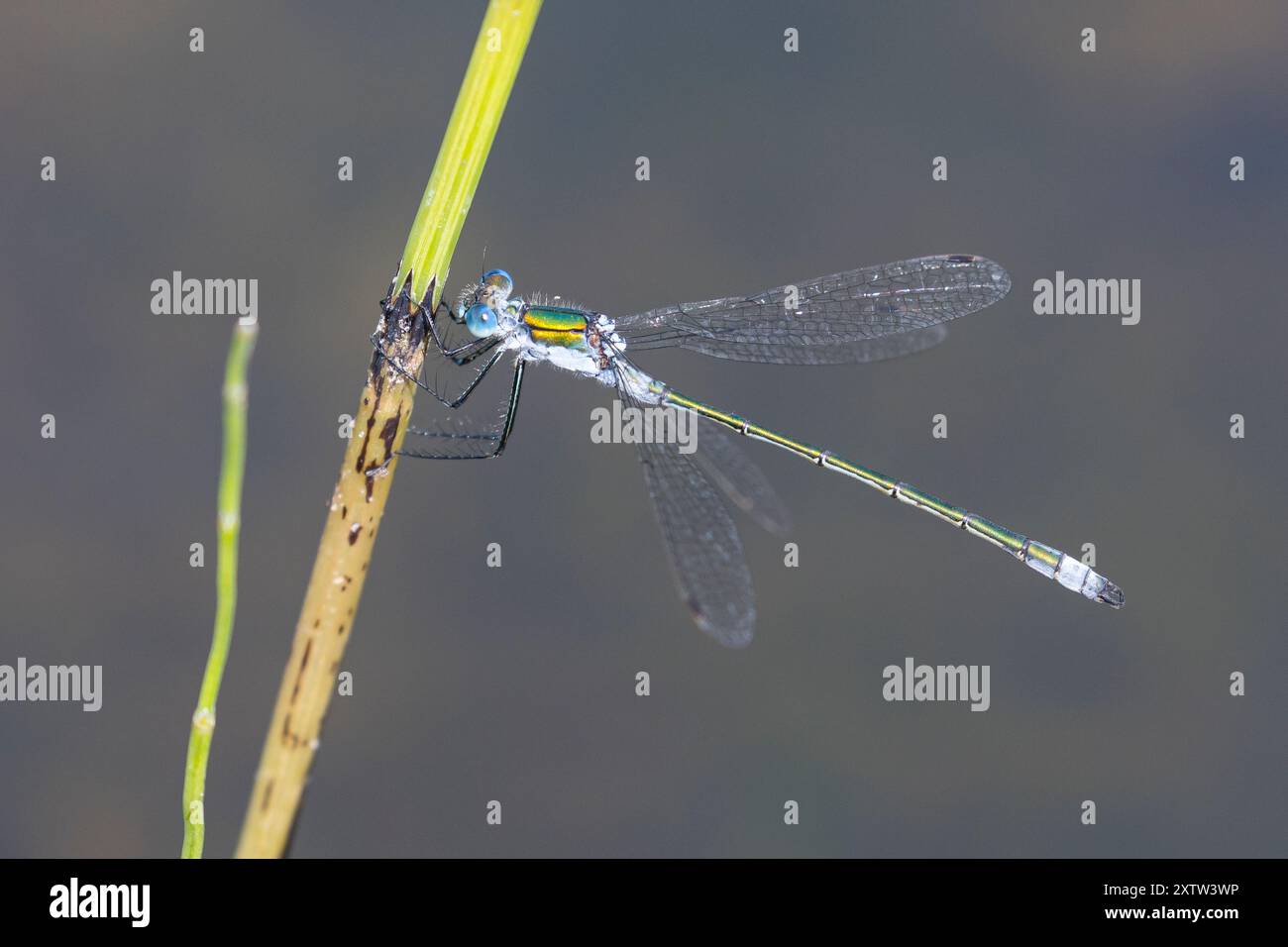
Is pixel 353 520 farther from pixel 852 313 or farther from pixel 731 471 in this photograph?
pixel 852 313

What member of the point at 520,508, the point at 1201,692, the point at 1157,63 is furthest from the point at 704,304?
the point at 1157,63

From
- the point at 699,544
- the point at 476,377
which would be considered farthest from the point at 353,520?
the point at 699,544

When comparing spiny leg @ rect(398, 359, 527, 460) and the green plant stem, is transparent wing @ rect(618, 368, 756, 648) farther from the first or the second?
the green plant stem

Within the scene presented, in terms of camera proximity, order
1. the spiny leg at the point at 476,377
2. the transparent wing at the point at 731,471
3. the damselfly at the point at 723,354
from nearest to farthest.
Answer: the spiny leg at the point at 476,377 → the damselfly at the point at 723,354 → the transparent wing at the point at 731,471

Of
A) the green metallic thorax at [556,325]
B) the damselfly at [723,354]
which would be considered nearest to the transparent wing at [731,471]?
the damselfly at [723,354]

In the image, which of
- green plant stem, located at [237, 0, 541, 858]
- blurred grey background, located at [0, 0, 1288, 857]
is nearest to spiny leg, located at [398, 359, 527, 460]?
green plant stem, located at [237, 0, 541, 858]

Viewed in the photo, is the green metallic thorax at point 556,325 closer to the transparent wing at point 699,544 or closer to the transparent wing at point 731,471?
the transparent wing at point 699,544
